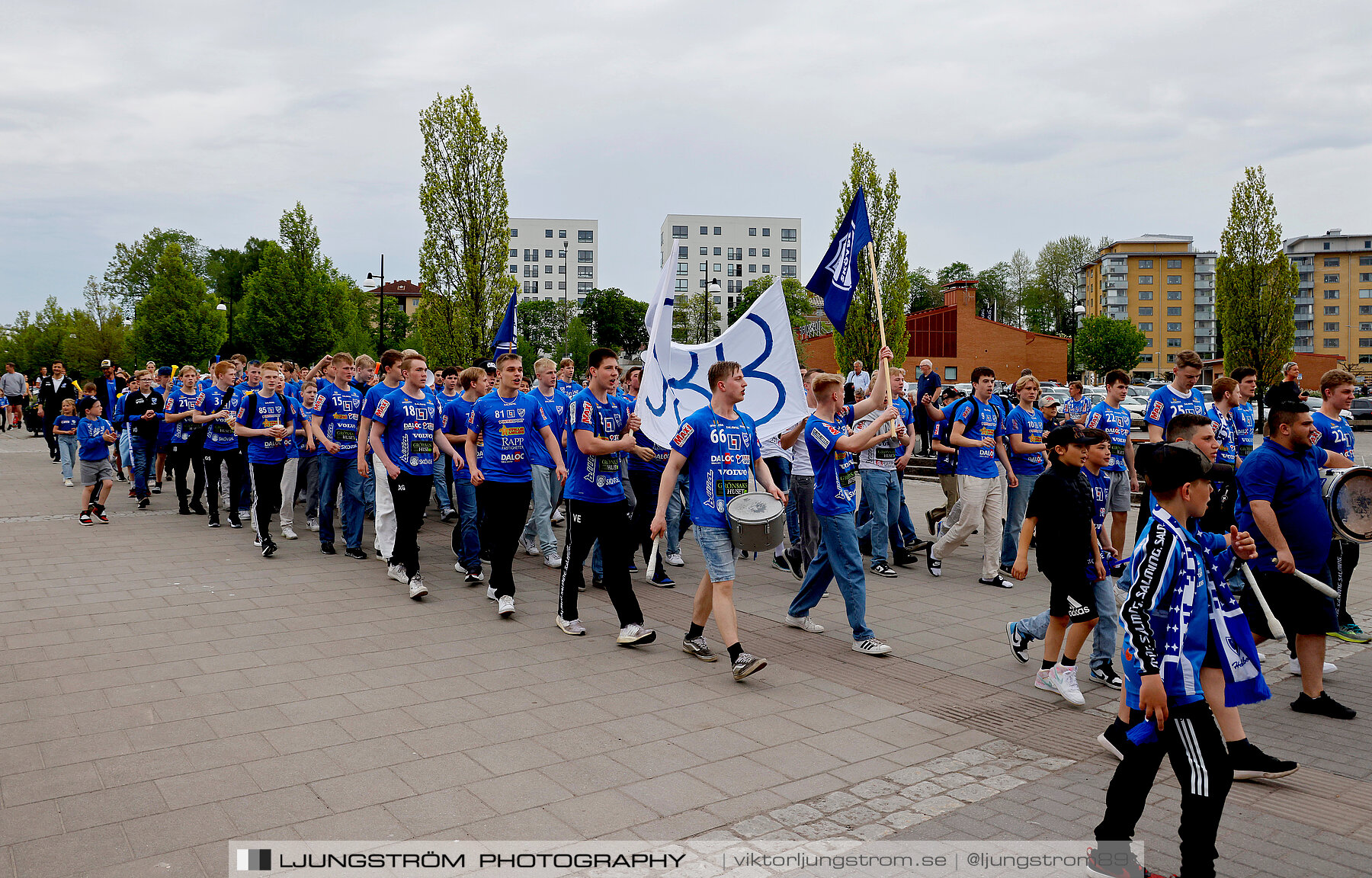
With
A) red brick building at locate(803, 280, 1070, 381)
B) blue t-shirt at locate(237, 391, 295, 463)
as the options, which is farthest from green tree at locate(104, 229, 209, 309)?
blue t-shirt at locate(237, 391, 295, 463)

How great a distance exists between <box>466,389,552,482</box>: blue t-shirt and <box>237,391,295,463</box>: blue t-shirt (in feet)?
10.9

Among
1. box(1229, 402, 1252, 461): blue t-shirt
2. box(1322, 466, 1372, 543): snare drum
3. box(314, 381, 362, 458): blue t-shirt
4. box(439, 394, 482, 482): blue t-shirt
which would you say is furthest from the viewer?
box(314, 381, 362, 458): blue t-shirt

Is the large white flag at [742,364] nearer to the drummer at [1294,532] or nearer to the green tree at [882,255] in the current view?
the drummer at [1294,532]

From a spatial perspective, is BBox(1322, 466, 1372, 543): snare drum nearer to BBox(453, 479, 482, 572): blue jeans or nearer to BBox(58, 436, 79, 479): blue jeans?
BBox(453, 479, 482, 572): blue jeans

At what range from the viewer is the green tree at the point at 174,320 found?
56312 mm

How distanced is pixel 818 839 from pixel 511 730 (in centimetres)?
189

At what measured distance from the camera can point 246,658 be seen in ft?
21.1

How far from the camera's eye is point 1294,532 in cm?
571

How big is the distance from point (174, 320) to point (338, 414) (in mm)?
52196

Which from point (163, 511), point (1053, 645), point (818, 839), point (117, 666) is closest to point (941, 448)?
point (1053, 645)

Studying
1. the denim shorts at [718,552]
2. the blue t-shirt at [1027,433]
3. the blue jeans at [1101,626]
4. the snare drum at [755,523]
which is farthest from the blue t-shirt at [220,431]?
the blue jeans at [1101,626]

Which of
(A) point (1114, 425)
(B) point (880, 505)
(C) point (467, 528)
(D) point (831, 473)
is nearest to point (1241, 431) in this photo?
(A) point (1114, 425)

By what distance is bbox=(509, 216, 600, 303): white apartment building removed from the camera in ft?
541

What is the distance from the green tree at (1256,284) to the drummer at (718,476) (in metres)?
35.8
